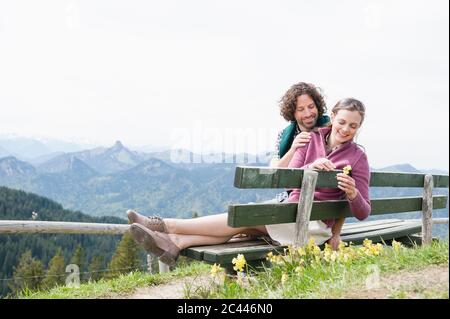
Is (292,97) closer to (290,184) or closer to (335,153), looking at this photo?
(335,153)

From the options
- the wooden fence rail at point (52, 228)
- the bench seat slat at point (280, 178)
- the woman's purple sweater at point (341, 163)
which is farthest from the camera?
the wooden fence rail at point (52, 228)

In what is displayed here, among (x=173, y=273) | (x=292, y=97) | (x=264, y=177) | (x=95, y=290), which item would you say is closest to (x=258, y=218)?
(x=264, y=177)

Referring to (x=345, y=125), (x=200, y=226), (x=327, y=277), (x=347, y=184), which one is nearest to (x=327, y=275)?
(x=327, y=277)

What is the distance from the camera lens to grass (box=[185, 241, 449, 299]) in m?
3.14

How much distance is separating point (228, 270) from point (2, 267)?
107034 mm

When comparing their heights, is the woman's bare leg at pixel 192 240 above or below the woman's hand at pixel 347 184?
below

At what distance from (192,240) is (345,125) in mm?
1749

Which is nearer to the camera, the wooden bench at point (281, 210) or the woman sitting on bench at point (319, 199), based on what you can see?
the wooden bench at point (281, 210)

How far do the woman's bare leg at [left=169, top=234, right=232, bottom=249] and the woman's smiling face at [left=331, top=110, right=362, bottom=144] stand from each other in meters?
1.42

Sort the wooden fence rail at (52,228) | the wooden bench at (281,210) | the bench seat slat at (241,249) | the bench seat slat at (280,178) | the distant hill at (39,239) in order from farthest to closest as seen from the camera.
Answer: the distant hill at (39,239)
the wooden fence rail at (52,228)
the bench seat slat at (241,249)
the wooden bench at (281,210)
the bench seat slat at (280,178)

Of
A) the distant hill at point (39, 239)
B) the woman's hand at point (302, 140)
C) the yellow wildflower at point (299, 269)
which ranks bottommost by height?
the distant hill at point (39, 239)

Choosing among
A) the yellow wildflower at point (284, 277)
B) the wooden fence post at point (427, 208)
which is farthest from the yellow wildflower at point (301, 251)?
the wooden fence post at point (427, 208)

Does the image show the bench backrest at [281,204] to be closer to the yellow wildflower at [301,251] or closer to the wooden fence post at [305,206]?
the wooden fence post at [305,206]

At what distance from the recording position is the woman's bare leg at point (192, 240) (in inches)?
174
